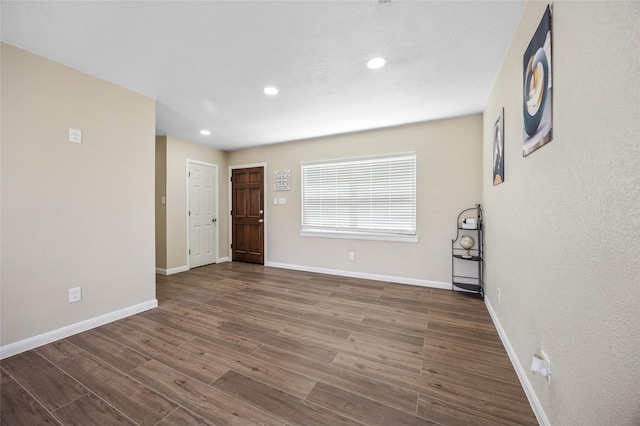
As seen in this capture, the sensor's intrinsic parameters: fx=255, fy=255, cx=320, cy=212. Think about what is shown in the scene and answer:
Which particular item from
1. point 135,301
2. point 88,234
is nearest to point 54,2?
point 88,234

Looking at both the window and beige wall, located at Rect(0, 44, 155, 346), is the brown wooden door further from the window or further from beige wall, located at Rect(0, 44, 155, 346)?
beige wall, located at Rect(0, 44, 155, 346)

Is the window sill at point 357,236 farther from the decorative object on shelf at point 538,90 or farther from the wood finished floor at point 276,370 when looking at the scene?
the decorative object on shelf at point 538,90

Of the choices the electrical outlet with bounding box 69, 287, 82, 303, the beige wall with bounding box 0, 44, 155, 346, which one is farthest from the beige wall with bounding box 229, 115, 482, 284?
the electrical outlet with bounding box 69, 287, 82, 303

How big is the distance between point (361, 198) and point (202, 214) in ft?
10.6

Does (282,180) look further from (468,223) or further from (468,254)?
(468,254)

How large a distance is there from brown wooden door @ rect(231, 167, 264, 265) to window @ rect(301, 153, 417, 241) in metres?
1.04

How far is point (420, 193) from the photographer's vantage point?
12.5ft

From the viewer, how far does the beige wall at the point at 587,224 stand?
74 centimetres

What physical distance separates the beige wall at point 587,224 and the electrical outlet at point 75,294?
3.57 metres

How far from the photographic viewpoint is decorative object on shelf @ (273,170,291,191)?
493cm

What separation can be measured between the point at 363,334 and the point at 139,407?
1703mm

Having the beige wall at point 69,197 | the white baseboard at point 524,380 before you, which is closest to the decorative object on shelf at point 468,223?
the white baseboard at point 524,380

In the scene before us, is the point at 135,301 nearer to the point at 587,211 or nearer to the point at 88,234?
the point at 88,234

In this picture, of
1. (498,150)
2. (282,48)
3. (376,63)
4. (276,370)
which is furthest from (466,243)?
(282,48)
